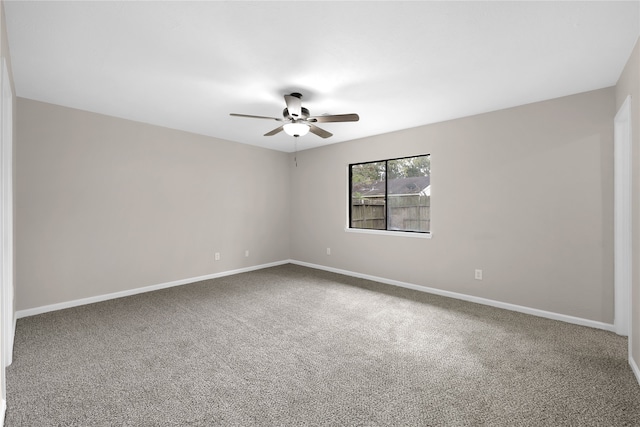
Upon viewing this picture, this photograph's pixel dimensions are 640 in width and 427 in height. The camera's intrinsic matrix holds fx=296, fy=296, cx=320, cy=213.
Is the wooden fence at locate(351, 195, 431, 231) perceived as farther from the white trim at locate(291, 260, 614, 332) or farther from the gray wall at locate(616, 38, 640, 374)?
the gray wall at locate(616, 38, 640, 374)

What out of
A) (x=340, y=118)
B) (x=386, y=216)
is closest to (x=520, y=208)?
(x=386, y=216)

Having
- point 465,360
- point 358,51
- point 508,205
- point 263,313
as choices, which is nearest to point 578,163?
point 508,205

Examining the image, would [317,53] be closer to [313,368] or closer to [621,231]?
[313,368]

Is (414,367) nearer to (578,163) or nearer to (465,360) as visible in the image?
(465,360)

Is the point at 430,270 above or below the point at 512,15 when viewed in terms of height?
below

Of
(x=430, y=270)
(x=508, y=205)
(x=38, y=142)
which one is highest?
(x=38, y=142)

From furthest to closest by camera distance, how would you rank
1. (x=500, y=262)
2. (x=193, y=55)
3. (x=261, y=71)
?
1. (x=500, y=262)
2. (x=261, y=71)
3. (x=193, y=55)

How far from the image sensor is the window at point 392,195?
14.2 ft

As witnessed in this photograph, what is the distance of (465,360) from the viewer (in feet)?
7.57

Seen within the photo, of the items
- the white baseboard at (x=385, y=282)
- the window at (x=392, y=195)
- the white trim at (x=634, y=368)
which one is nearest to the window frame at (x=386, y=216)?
the window at (x=392, y=195)

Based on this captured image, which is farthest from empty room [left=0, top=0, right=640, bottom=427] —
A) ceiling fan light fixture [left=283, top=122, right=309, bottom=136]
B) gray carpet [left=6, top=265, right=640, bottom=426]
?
ceiling fan light fixture [left=283, top=122, right=309, bottom=136]

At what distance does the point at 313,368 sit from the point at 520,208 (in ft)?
9.44

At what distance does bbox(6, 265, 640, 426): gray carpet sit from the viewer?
5.64 feet

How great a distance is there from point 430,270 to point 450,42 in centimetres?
293
